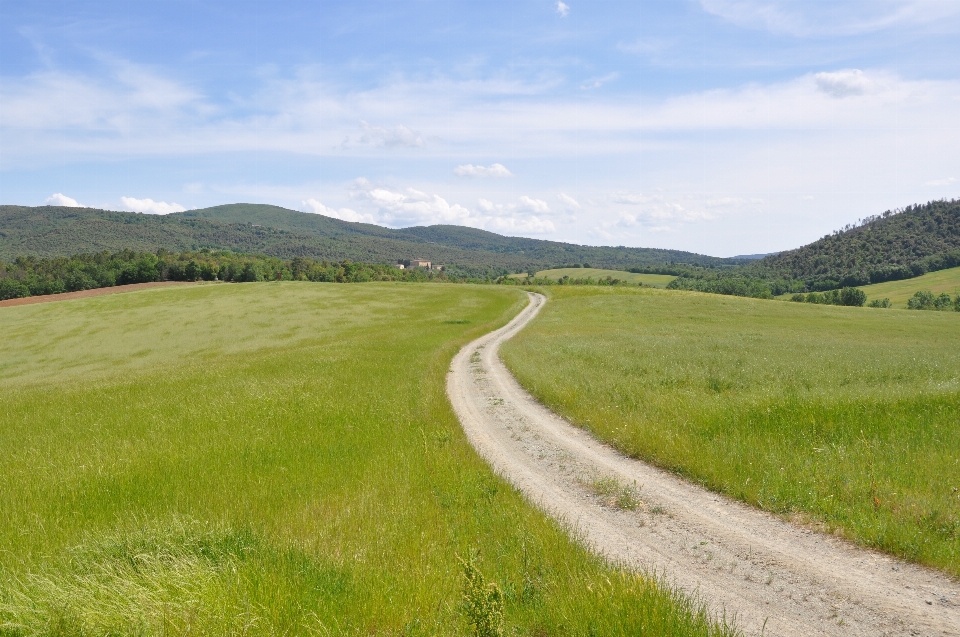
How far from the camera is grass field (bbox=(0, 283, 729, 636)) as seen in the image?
546 cm

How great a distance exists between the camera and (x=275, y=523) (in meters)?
8.36

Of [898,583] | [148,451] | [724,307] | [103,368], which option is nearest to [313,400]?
[148,451]

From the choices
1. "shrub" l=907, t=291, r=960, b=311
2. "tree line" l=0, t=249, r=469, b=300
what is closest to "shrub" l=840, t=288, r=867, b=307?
"shrub" l=907, t=291, r=960, b=311

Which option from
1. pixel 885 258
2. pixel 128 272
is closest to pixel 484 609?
pixel 128 272

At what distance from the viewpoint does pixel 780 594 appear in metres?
6.45

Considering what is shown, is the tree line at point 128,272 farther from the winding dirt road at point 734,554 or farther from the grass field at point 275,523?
the winding dirt road at point 734,554

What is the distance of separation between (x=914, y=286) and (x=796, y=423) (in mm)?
163276

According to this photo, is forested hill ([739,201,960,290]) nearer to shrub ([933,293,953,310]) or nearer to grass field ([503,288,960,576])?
shrub ([933,293,953,310])

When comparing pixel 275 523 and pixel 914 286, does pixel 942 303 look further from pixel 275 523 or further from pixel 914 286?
pixel 275 523

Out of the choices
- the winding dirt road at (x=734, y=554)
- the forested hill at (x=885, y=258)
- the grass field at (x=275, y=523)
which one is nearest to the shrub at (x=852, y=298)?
the forested hill at (x=885, y=258)

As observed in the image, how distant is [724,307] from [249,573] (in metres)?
71.4

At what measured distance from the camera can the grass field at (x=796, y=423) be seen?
8359 mm

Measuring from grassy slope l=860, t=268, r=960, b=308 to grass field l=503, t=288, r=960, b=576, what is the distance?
122636 millimetres

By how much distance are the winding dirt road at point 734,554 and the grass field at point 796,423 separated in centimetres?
62
